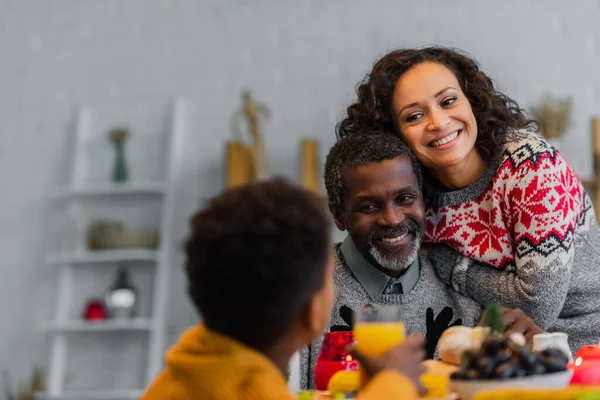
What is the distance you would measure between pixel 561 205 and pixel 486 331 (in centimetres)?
67

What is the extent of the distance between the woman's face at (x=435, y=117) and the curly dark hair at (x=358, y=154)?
0.04 metres

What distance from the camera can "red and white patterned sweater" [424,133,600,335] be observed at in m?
1.71

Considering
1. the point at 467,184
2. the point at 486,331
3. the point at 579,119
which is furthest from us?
the point at 579,119

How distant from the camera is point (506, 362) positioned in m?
0.95

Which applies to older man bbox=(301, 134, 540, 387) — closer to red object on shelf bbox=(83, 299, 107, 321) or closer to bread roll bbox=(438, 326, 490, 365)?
bread roll bbox=(438, 326, 490, 365)

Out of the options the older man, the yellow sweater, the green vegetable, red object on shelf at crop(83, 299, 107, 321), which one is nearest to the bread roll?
the green vegetable

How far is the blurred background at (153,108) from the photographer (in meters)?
3.97

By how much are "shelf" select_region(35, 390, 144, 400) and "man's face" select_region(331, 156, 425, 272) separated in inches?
108

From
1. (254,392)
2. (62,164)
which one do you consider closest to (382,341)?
(254,392)

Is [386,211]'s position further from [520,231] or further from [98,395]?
[98,395]

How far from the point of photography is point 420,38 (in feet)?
13.5

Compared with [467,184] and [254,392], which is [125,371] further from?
[254,392]


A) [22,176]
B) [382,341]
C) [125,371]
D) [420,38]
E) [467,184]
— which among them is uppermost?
[420,38]

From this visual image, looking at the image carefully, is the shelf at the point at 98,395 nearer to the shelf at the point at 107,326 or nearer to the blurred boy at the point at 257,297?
the shelf at the point at 107,326
